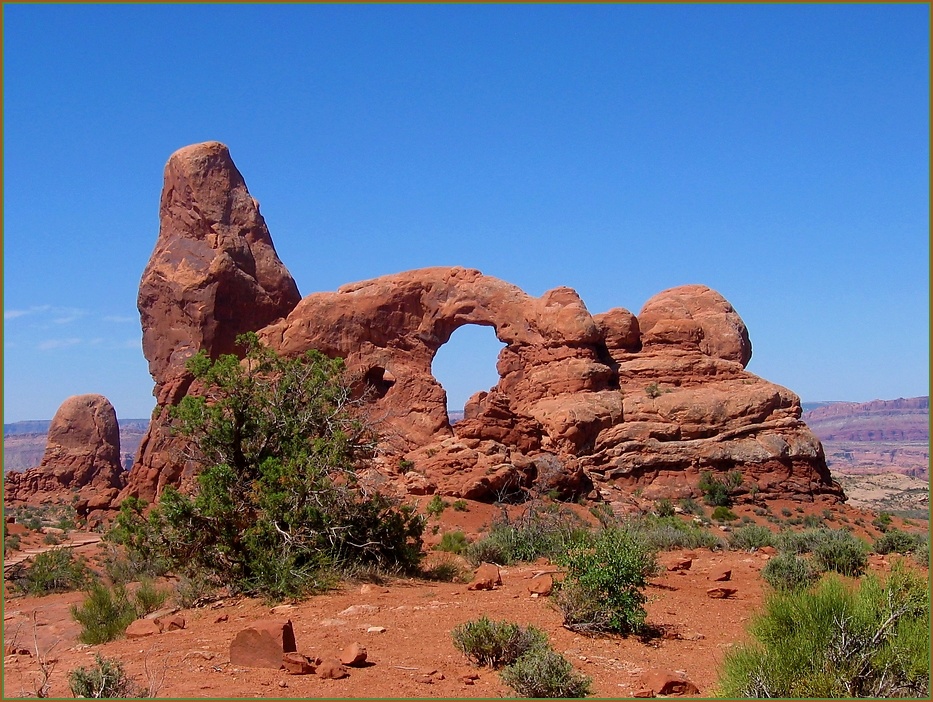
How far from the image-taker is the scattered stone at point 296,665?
741cm

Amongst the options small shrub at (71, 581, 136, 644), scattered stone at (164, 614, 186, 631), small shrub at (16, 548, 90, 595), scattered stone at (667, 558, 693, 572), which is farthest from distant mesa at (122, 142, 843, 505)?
scattered stone at (164, 614, 186, 631)

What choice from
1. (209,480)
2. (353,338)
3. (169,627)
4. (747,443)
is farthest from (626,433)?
(169,627)

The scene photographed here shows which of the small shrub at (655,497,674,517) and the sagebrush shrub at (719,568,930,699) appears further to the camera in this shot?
the small shrub at (655,497,674,517)

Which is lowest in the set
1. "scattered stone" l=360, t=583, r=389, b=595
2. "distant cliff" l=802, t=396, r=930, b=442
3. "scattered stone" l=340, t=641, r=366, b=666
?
"distant cliff" l=802, t=396, r=930, b=442

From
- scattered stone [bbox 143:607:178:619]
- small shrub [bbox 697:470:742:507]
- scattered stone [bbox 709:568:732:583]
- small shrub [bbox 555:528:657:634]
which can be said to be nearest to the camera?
small shrub [bbox 555:528:657:634]

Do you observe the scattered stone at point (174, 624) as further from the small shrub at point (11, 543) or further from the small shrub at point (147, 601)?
the small shrub at point (11, 543)

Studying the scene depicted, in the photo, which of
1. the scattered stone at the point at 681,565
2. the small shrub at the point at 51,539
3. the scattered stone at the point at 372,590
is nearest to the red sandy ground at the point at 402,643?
the scattered stone at the point at 372,590

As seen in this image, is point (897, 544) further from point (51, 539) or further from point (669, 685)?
point (51, 539)

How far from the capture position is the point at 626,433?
107 ft

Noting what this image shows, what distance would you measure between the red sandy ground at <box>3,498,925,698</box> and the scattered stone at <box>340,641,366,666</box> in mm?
160

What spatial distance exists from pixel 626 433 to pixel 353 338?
11.3 m

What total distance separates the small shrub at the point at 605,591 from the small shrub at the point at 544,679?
2.17m

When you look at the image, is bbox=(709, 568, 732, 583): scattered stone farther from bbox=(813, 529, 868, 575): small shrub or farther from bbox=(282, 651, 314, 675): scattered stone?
bbox=(282, 651, 314, 675): scattered stone

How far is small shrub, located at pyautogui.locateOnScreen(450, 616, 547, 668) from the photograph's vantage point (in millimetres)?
7734
